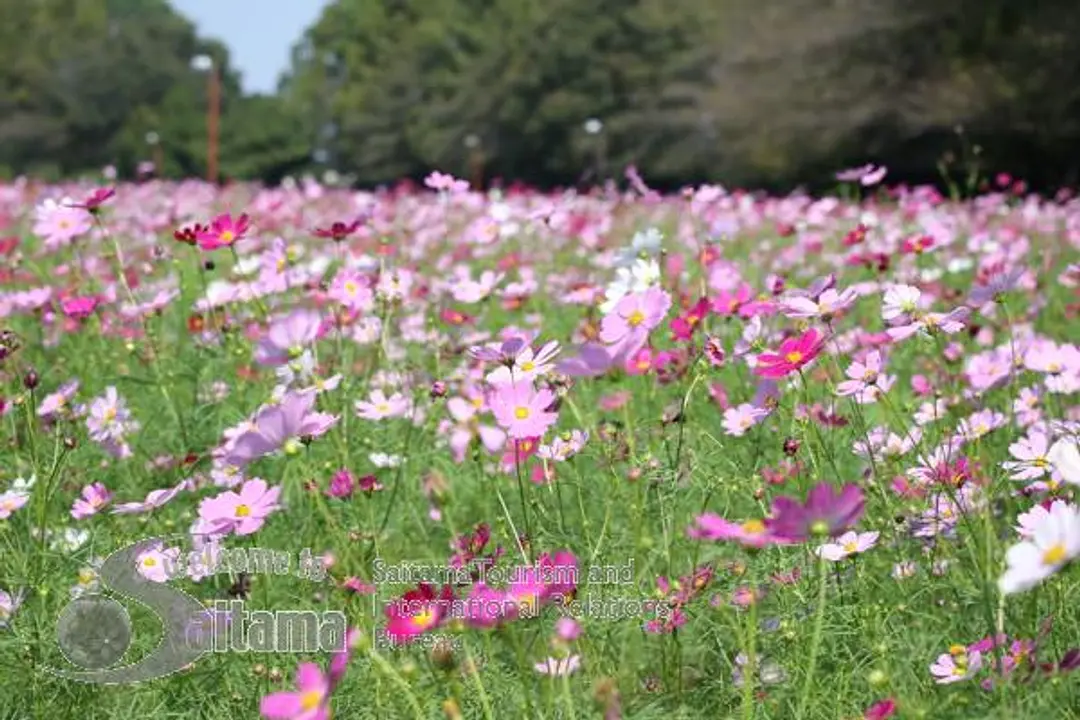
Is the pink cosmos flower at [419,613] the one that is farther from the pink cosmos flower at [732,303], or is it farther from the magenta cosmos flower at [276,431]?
the pink cosmos flower at [732,303]

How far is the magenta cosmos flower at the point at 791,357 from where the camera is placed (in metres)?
1.52

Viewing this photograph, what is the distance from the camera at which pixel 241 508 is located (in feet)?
5.23

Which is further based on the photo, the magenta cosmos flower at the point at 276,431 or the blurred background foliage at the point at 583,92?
the blurred background foliage at the point at 583,92

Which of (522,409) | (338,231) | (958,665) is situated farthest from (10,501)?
(958,665)

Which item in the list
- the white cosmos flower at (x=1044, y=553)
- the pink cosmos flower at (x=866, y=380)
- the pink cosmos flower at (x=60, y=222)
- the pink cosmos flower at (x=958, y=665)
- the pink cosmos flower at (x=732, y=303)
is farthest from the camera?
the pink cosmos flower at (x=60, y=222)

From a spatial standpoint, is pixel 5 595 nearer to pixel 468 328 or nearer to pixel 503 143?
pixel 468 328

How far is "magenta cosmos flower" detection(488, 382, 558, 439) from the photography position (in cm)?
146

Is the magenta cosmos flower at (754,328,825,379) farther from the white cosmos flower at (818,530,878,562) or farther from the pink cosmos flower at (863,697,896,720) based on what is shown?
the pink cosmos flower at (863,697,896,720)

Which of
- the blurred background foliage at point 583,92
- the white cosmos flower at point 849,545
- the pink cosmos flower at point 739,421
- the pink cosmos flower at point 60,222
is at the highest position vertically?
the blurred background foliage at point 583,92

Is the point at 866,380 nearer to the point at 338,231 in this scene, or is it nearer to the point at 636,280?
the point at 636,280

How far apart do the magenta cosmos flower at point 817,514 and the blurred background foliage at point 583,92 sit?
2730mm

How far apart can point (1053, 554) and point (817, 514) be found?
19 cm

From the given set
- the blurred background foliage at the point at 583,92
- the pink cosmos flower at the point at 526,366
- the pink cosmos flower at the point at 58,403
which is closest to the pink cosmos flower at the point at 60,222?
the pink cosmos flower at the point at 58,403

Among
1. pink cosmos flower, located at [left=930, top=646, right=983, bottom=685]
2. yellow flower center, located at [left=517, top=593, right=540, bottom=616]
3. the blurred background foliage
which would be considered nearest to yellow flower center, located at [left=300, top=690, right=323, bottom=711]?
yellow flower center, located at [left=517, top=593, right=540, bottom=616]
